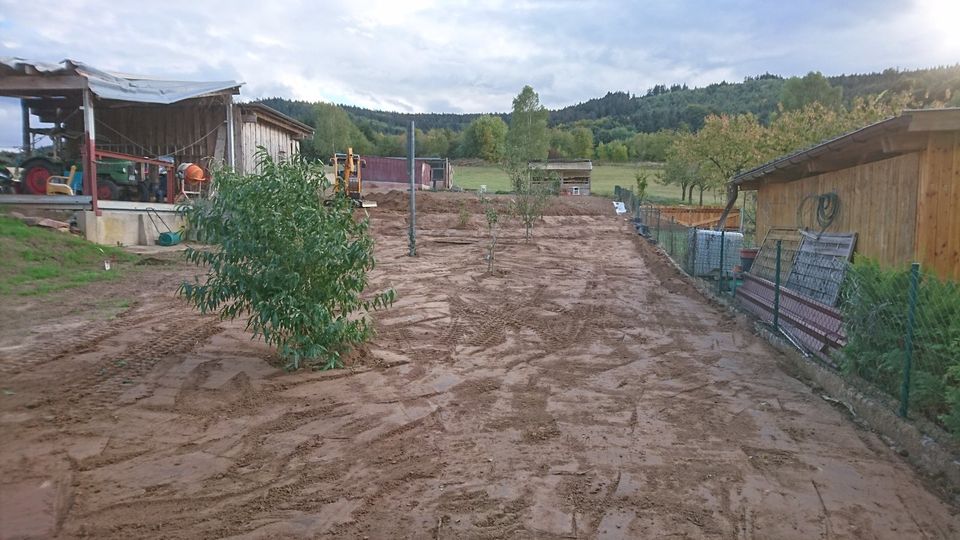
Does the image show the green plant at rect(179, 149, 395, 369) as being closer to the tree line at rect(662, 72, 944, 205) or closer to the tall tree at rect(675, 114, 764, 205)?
the tree line at rect(662, 72, 944, 205)

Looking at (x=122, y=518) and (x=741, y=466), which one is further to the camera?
(x=741, y=466)

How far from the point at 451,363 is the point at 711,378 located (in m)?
2.86

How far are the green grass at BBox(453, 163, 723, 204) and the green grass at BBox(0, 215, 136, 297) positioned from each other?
40.8 m

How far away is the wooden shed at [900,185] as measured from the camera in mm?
7703

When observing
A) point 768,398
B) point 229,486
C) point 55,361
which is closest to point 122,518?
point 229,486

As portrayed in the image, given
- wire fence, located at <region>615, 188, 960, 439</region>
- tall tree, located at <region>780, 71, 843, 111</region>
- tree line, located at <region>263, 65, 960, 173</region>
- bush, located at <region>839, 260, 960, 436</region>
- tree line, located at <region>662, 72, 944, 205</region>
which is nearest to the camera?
bush, located at <region>839, 260, 960, 436</region>

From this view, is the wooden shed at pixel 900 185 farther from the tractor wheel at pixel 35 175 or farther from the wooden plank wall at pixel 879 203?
the tractor wheel at pixel 35 175

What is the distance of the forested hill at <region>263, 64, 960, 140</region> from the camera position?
3509 inches

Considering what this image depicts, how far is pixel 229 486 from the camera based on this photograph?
13.3 feet

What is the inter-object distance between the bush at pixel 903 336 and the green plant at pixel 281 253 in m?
4.96

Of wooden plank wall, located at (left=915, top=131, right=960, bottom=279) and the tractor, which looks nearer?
wooden plank wall, located at (left=915, top=131, right=960, bottom=279)

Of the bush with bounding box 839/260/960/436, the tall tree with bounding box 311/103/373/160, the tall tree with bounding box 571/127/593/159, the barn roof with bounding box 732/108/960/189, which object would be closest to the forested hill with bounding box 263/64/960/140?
the tall tree with bounding box 311/103/373/160

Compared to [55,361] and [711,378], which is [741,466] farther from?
[55,361]

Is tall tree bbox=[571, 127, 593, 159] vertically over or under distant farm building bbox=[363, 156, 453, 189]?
over
